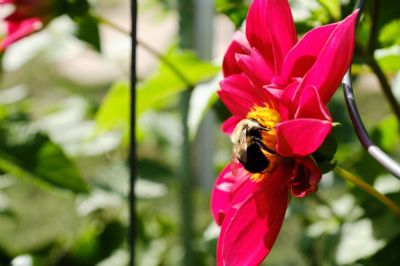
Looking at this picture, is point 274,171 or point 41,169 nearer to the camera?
point 274,171

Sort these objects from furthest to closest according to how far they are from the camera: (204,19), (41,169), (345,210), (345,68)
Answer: (204,19) → (345,210) → (41,169) → (345,68)

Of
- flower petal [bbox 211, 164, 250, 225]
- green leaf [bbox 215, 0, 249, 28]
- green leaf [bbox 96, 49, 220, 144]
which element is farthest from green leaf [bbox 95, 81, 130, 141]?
flower petal [bbox 211, 164, 250, 225]

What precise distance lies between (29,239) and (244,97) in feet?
3.87

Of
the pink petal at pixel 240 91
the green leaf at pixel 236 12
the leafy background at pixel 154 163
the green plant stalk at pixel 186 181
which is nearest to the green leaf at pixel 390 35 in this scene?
the leafy background at pixel 154 163

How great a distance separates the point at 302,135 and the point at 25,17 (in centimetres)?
32

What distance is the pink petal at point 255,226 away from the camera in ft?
1.20

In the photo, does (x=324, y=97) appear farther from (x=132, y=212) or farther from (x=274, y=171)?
(x=132, y=212)

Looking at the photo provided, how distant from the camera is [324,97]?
35 centimetres

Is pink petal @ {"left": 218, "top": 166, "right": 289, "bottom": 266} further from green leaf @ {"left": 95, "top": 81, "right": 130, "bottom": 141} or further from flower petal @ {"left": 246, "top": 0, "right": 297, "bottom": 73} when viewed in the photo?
green leaf @ {"left": 95, "top": 81, "right": 130, "bottom": 141}

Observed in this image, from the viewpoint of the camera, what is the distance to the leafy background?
2.14ft

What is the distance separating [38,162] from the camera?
72 centimetres

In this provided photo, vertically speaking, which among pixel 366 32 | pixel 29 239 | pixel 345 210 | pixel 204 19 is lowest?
pixel 29 239

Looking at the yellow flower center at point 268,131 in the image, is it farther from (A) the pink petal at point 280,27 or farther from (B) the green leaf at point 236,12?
(B) the green leaf at point 236,12

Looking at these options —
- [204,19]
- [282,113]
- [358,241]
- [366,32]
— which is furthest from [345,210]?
[282,113]
